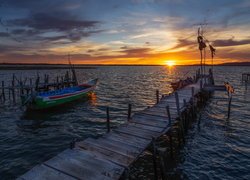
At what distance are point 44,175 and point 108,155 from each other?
2.70 meters

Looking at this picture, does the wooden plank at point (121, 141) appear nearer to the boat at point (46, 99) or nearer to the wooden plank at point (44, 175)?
the wooden plank at point (44, 175)

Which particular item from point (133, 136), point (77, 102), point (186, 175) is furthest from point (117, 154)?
point (77, 102)

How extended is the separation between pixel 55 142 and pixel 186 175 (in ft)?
31.1

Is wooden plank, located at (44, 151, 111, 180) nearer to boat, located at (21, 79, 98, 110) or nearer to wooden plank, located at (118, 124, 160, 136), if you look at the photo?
wooden plank, located at (118, 124, 160, 136)

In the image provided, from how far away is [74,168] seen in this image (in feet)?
25.0

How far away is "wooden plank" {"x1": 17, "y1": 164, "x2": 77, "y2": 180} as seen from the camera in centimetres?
694

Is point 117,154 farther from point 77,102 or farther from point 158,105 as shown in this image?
point 77,102

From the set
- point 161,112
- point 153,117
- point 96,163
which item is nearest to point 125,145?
point 96,163

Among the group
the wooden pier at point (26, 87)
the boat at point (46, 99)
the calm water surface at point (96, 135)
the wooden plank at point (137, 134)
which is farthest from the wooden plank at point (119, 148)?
the wooden pier at point (26, 87)

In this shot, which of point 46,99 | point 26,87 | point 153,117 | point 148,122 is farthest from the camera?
point 26,87

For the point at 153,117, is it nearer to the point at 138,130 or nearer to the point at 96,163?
the point at 138,130

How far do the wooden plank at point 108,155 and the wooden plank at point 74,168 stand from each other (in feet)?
3.50

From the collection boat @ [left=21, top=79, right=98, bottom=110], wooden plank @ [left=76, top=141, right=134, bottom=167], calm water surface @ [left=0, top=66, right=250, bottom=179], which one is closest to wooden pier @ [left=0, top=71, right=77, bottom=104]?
boat @ [left=21, top=79, right=98, bottom=110]

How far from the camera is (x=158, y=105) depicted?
18875 mm
